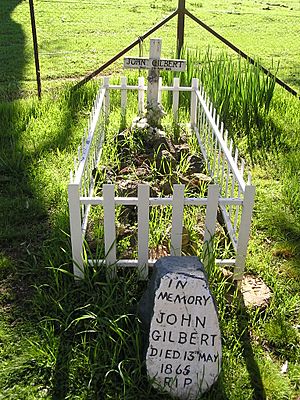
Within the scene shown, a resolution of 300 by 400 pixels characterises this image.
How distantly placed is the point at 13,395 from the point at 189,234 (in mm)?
1381

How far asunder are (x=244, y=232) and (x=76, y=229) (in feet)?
3.00

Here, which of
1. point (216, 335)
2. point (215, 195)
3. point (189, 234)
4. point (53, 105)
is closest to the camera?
point (216, 335)

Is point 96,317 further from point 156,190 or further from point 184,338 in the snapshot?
point 156,190

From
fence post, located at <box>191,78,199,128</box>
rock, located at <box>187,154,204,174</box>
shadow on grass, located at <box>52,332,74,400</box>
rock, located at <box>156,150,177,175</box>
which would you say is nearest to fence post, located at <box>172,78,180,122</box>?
fence post, located at <box>191,78,199,128</box>

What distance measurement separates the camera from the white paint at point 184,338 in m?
2.12

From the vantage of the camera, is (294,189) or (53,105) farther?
(53,105)

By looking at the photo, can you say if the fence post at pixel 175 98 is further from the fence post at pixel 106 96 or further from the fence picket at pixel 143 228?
the fence picket at pixel 143 228

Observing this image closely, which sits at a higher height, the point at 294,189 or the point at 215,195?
the point at 215,195

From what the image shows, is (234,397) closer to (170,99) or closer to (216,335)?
(216,335)

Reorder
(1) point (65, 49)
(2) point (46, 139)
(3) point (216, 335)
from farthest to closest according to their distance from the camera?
(1) point (65, 49) → (2) point (46, 139) → (3) point (216, 335)

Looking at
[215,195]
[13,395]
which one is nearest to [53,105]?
[215,195]

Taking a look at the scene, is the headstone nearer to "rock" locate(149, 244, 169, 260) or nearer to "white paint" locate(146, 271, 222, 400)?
"white paint" locate(146, 271, 222, 400)

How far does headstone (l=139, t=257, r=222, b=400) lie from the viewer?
2121mm

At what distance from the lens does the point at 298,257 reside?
125 inches
